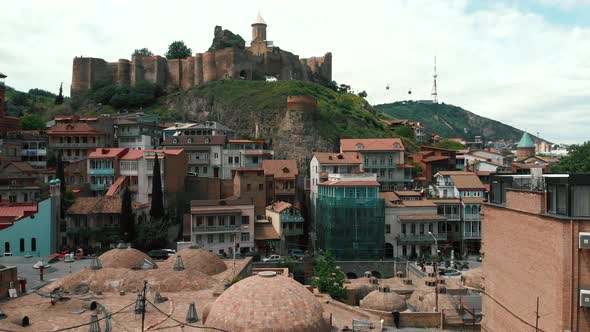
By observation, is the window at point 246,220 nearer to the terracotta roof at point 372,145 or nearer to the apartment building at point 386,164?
the apartment building at point 386,164

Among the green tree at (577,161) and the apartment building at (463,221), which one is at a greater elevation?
the green tree at (577,161)

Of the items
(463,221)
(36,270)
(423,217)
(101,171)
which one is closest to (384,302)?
(423,217)

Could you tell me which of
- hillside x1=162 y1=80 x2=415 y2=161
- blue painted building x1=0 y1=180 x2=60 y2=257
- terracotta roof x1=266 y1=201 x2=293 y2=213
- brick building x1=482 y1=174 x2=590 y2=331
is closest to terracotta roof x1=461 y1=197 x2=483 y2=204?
terracotta roof x1=266 y1=201 x2=293 y2=213

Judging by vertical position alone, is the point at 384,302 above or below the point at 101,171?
below

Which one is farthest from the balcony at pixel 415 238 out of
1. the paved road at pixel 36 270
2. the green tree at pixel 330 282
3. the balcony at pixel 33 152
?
the balcony at pixel 33 152

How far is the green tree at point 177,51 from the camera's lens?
4345 inches

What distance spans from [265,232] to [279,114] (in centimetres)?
3246

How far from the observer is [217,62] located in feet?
311

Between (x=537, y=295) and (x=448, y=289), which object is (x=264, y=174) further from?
(x=537, y=295)

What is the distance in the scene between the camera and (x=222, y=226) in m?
48.1

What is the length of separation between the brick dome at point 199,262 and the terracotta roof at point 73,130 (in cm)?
3283

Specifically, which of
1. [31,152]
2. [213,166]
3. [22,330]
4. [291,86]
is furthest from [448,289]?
[291,86]

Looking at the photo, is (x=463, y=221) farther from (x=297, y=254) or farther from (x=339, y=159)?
(x=297, y=254)

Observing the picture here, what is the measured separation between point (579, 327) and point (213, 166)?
52.3 meters
